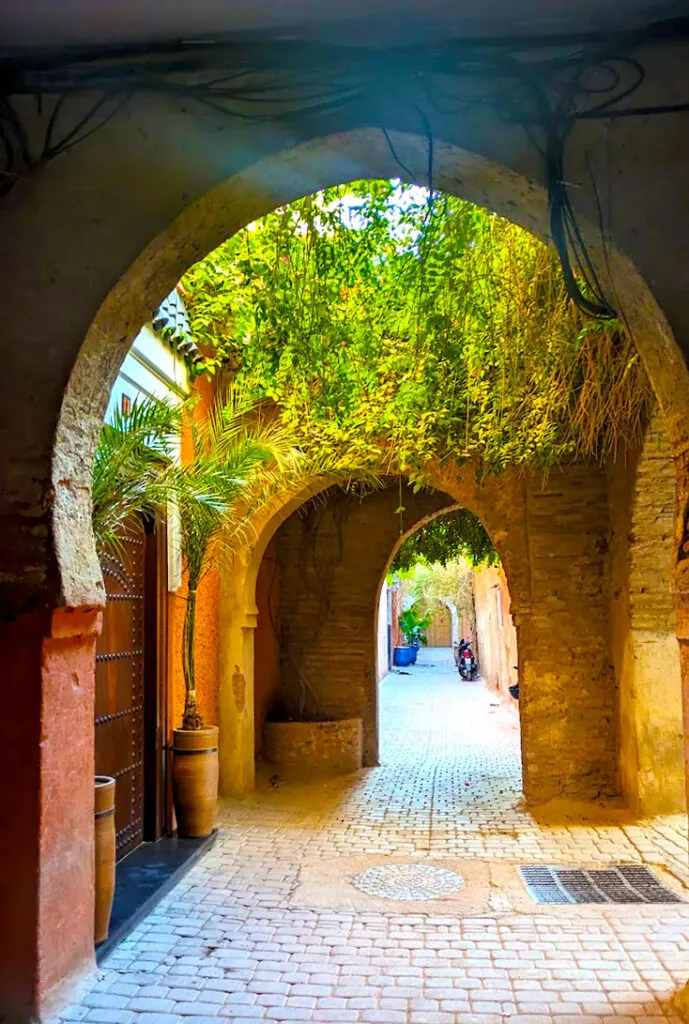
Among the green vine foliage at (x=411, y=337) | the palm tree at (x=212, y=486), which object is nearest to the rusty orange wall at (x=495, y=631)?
the green vine foliage at (x=411, y=337)

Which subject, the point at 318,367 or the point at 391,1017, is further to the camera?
the point at 318,367

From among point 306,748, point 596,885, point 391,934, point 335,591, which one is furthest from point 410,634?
point 391,934

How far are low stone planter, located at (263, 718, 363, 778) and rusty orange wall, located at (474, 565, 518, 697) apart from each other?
5.25m

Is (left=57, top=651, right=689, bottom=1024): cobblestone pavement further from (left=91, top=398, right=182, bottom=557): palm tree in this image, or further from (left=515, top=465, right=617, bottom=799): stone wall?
(left=91, top=398, right=182, bottom=557): palm tree

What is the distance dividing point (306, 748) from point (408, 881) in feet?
12.0

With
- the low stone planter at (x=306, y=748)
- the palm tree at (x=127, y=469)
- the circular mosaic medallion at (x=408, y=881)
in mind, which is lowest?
the circular mosaic medallion at (x=408, y=881)

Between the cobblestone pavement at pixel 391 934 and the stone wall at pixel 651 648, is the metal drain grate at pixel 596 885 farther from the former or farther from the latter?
the stone wall at pixel 651 648

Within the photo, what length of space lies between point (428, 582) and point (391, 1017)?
103 feet

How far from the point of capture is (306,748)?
884cm

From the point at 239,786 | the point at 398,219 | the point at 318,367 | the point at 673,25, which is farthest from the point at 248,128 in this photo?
the point at 239,786

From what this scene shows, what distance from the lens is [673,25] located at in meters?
2.67

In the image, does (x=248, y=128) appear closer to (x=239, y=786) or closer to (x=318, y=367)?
(x=318, y=367)

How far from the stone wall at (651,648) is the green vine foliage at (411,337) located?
1.80 feet

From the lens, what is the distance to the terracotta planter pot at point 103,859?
3.87m
